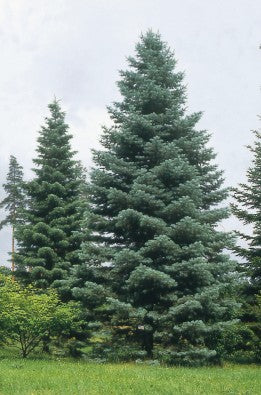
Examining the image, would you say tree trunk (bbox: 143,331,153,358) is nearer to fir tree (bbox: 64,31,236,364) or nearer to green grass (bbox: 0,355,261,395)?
fir tree (bbox: 64,31,236,364)

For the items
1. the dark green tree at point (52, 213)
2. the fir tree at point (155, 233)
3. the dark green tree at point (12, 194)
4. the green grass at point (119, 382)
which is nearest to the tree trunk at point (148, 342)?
the fir tree at point (155, 233)

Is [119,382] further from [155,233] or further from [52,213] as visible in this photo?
[52,213]

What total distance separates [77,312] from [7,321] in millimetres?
2920

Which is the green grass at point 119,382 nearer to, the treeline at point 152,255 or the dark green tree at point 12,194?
the treeline at point 152,255

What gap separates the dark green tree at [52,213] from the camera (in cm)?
2694

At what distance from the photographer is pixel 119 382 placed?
1246cm

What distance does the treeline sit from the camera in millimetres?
18719

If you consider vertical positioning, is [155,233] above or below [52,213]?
below

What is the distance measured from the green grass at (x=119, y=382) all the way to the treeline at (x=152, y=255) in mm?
3225

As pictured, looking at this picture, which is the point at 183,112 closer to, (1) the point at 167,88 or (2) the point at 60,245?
(1) the point at 167,88

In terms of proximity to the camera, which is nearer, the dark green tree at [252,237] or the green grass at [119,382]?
the green grass at [119,382]

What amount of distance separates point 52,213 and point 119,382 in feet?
54.3

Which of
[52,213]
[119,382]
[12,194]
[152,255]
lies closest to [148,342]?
[152,255]

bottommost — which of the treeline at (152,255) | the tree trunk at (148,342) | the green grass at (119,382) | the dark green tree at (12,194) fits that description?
the green grass at (119,382)
